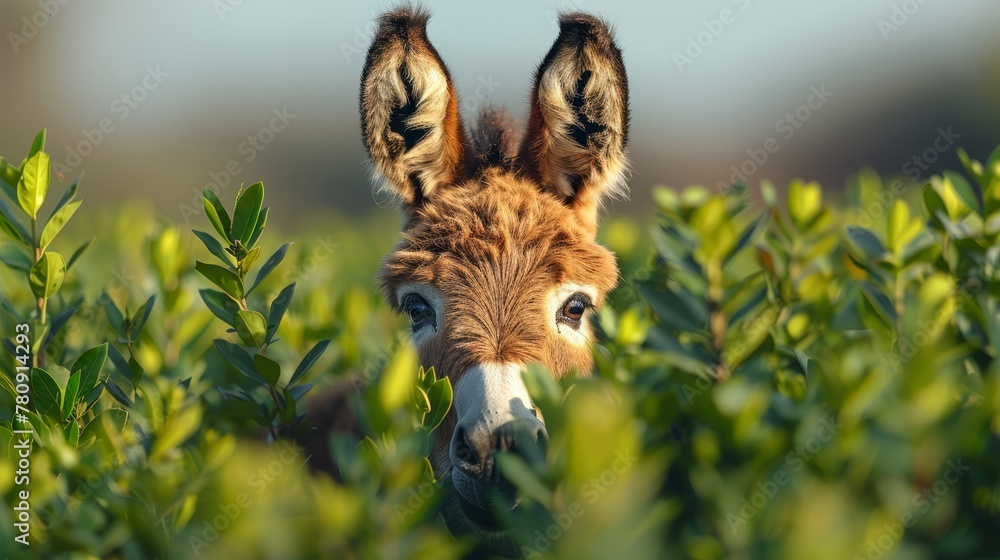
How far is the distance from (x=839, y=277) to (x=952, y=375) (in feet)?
4.20

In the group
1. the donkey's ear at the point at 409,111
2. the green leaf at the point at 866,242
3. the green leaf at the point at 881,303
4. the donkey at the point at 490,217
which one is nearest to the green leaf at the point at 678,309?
the green leaf at the point at 881,303

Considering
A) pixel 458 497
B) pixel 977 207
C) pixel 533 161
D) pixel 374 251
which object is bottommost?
pixel 374 251

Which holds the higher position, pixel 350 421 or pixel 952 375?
pixel 952 375

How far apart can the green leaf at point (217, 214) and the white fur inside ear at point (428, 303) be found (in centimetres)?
128

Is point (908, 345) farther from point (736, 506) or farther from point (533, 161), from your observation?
point (533, 161)

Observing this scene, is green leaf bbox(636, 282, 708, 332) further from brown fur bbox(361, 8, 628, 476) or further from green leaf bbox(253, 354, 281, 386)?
brown fur bbox(361, 8, 628, 476)

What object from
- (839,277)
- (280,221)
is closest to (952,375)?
(839,277)

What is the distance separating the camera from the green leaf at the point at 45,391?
2.01 meters

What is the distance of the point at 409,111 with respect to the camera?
13.4 ft

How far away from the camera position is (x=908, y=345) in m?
1.74

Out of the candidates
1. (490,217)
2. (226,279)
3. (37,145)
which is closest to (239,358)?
(226,279)

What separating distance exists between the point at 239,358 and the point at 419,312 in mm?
1376

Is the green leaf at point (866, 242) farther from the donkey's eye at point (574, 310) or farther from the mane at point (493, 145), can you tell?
the mane at point (493, 145)

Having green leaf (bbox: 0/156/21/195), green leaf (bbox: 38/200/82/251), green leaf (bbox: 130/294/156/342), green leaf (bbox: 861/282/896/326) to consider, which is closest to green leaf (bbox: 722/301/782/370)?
green leaf (bbox: 861/282/896/326)
